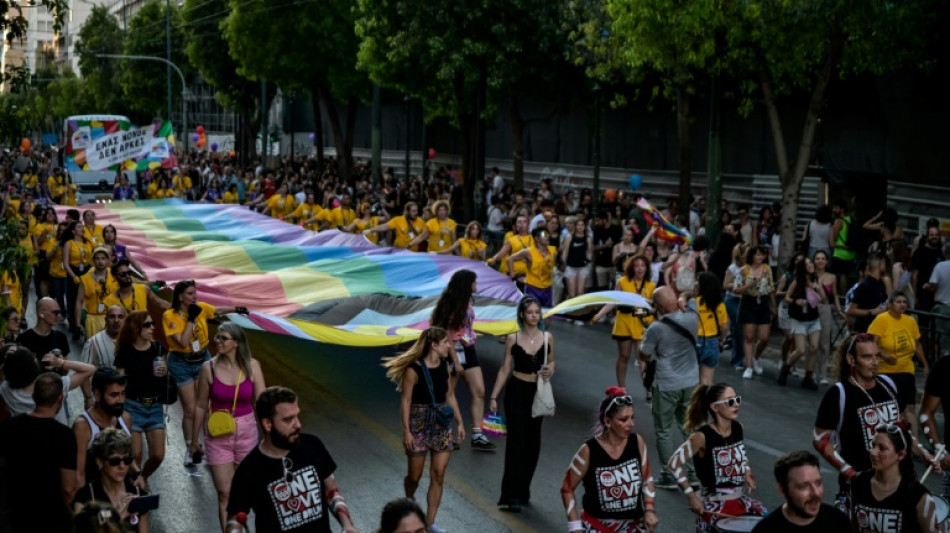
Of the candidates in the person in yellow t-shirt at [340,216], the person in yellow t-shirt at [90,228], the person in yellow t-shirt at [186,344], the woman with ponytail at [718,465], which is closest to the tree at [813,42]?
the person in yellow t-shirt at [340,216]

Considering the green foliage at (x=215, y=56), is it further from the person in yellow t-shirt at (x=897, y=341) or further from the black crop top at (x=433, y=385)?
the black crop top at (x=433, y=385)

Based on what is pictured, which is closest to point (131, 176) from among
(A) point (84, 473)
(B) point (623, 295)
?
(B) point (623, 295)

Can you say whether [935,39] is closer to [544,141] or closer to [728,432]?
[728,432]

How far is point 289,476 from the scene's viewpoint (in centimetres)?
649

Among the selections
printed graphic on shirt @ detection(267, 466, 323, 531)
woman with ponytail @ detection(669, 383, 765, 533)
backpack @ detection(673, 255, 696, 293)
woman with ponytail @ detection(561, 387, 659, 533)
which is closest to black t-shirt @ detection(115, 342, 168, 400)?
printed graphic on shirt @ detection(267, 466, 323, 531)

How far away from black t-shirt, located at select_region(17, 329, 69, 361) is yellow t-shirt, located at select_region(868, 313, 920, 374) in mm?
6786

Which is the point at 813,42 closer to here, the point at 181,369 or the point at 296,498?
the point at 181,369

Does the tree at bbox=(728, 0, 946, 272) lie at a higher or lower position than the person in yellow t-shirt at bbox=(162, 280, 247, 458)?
higher

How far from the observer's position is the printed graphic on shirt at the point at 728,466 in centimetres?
755

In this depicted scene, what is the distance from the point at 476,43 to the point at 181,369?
66.7 feet

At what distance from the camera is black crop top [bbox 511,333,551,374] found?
10.1m

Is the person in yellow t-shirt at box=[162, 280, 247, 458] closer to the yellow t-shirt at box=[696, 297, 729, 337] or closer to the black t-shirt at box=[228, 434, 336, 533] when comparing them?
the yellow t-shirt at box=[696, 297, 729, 337]

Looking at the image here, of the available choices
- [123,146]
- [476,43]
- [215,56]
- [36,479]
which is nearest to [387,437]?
[36,479]

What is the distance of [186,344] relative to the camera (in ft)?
36.0
